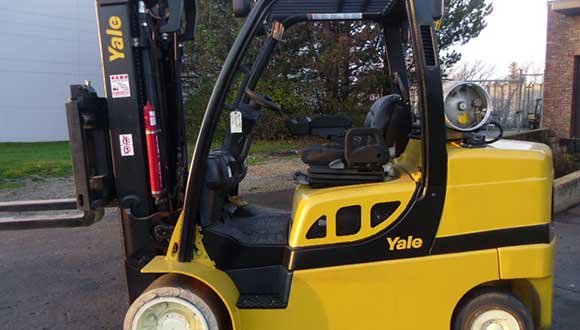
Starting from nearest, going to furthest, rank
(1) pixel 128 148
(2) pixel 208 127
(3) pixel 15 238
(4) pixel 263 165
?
(2) pixel 208 127 → (1) pixel 128 148 → (3) pixel 15 238 → (4) pixel 263 165

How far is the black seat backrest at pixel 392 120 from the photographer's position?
136 inches

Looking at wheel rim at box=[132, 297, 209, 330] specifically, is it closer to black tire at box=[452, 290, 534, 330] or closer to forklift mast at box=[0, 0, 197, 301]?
forklift mast at box=[0, 0, 197, 301]

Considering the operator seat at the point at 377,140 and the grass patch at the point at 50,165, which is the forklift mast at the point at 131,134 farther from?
the grass patch at the point at 50,165

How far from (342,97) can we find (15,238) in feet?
39.3

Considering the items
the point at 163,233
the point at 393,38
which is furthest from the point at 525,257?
the point at 163,233

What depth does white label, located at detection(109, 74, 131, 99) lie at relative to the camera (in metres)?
3.06

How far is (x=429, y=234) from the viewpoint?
2.90 meters

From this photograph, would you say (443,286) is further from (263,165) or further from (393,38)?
(263,165)

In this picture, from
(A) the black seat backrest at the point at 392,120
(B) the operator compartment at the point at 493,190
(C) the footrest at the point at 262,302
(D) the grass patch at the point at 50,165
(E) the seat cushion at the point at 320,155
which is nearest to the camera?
(B) the operator compartment at the point at 493,190

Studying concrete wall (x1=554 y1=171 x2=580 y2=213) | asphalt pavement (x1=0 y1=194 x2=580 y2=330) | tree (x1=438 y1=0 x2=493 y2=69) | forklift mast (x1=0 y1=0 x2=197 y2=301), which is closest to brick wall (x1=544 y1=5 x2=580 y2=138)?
tree (x1=438 y1=0 x2=493 y2=69)

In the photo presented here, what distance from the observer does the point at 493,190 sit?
2.88 metres

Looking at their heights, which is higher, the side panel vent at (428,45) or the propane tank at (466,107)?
the side panel vent at (428,45)

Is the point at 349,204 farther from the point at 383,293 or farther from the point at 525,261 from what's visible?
the point at 525,261

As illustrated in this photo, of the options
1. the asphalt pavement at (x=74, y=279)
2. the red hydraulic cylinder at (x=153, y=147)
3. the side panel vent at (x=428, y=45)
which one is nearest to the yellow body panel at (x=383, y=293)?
the red hydraulic cylinder at (x=153, y=147)
